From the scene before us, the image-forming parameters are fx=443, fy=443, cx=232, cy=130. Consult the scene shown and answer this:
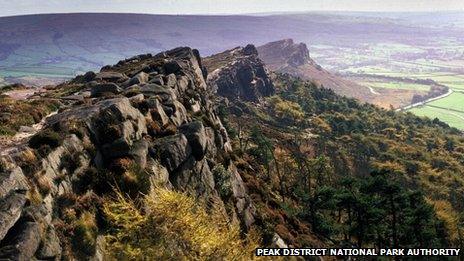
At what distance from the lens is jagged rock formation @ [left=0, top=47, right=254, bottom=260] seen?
2959 cm

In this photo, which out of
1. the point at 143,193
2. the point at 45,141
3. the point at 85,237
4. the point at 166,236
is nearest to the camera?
→ the point at 166,236

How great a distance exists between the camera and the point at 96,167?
41.1 m

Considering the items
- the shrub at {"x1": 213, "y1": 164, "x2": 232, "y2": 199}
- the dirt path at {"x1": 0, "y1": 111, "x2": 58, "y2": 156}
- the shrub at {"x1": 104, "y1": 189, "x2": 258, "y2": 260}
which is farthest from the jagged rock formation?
the shrub at {"x1": 104, "y1": 189, "x2": 258, "y2": 260}

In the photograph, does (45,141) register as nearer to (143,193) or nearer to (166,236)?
(143,193)

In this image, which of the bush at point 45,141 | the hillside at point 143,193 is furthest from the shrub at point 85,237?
the bush at point 45,141

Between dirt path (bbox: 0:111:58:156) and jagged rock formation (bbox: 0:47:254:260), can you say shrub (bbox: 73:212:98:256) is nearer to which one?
jagged rock formation (bbox: 0:47:254:260)

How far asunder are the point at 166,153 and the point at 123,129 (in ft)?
17.3

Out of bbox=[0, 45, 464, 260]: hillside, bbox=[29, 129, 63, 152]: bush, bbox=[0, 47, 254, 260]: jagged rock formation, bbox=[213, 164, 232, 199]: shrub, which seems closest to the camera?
bbox=[0, 47, 254, 260]: jagged rock formation

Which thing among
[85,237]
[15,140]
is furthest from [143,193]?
[15,140]

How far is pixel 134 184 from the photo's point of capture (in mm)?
39594

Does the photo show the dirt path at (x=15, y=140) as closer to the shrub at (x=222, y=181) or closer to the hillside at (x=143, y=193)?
the hillside at (x=143, y=193)

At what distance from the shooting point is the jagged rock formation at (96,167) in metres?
29.6

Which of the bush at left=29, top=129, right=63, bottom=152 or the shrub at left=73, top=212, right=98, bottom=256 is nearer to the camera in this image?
the shrub at left=73, top=212, right=98, bottom=256

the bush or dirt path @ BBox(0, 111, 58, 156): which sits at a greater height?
the bush
